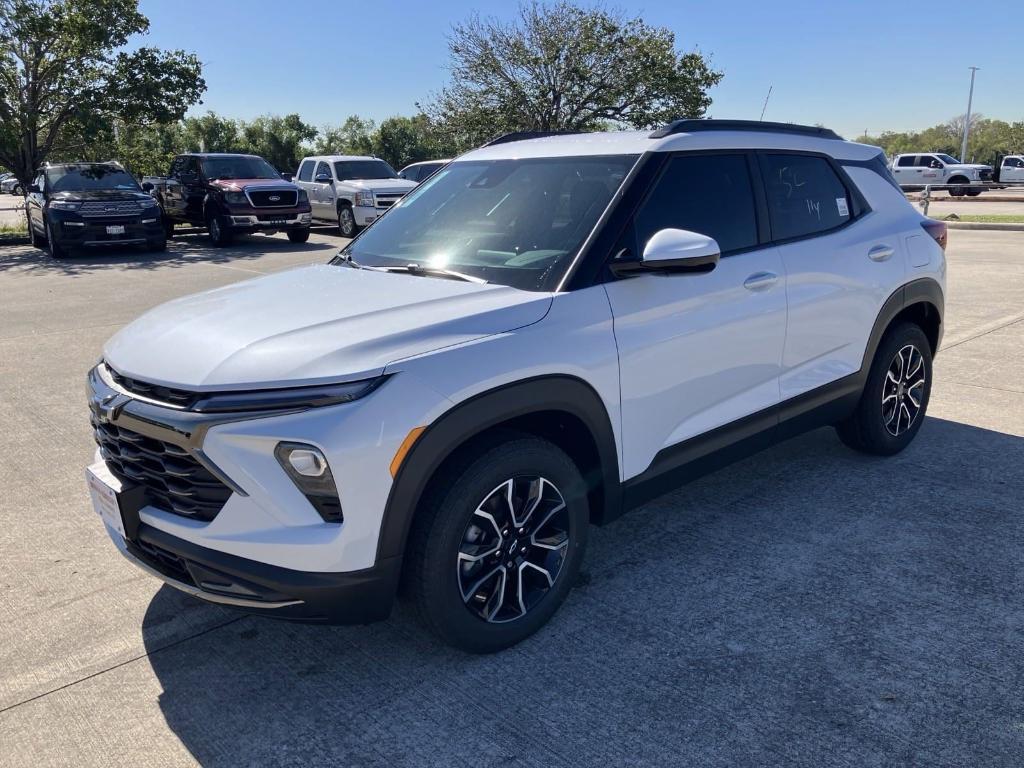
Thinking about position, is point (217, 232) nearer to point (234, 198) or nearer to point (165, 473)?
point (234, 198)

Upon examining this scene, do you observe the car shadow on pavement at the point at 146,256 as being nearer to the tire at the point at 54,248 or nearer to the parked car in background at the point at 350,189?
the tire at the point at 54,248

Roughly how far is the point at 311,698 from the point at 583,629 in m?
1.01

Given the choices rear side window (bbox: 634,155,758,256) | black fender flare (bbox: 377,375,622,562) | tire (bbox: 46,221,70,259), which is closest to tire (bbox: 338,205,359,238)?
tire (bbox: 46,221,70,259)

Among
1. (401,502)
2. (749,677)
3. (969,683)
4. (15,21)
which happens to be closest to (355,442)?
(401,502)

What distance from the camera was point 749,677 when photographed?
292cm

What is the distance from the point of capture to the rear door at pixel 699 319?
3316 mm

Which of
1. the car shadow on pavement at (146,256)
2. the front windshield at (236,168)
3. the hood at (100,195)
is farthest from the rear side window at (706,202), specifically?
the front windshield at (236,168)

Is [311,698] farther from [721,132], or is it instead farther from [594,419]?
[721,132]

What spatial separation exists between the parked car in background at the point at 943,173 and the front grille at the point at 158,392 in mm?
38388

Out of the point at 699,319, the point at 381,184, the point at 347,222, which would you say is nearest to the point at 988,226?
the point at 381,184

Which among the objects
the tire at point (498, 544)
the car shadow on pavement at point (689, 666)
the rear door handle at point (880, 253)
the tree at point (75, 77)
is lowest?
the car shadow on pavement at point (689, 666)

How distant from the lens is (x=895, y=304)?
465cm

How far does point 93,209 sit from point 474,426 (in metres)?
15.7

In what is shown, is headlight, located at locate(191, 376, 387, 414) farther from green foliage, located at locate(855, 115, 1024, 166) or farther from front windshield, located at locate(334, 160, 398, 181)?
green foliage, located at locate(855, 115, 1024, 166)
